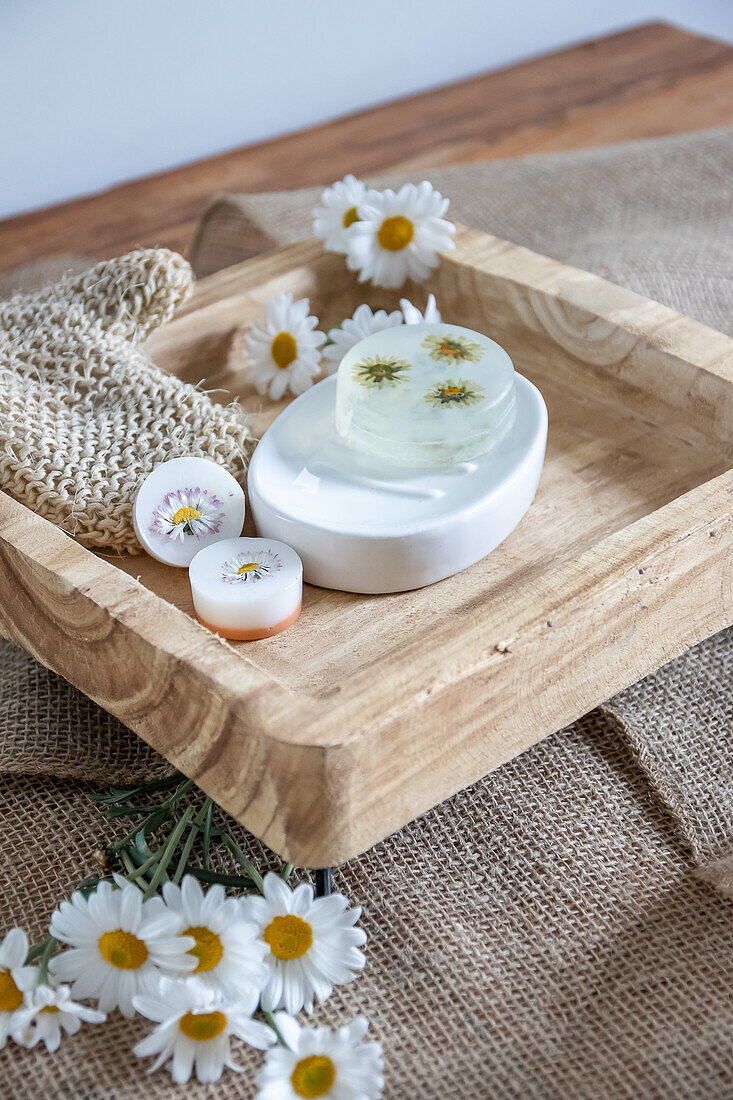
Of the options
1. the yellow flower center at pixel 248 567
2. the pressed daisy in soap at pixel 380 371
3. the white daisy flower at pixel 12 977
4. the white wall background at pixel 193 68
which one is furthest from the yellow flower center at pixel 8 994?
the white wall background at pixel 193 68

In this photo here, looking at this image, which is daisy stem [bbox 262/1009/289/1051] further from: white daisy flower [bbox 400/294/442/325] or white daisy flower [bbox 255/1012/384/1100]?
white daisy flower [bbox 400/294/442/325]

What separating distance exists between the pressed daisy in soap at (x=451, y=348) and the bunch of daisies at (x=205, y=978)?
0.97ft

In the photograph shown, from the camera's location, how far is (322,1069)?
0.53 meters

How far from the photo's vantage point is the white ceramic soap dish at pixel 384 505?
2.03ft

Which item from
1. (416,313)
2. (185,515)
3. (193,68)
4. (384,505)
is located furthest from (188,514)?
(193,68)

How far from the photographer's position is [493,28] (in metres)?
1.63

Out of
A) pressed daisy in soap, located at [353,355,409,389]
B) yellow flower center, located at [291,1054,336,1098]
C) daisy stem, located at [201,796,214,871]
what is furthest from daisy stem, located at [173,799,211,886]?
pressed daisy in soap, located at [353,355,409,389]

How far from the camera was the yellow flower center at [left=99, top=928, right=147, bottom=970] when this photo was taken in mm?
559

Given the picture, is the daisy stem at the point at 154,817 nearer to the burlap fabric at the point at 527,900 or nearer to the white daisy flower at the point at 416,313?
the burlap fabric at the point at 527,900

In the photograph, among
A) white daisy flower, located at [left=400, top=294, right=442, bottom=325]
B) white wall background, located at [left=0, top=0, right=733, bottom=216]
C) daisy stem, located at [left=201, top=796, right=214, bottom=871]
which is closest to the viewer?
daisy stem, located at [left=201, top=796, right=214, bottom=871]

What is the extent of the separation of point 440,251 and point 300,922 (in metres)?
0.47

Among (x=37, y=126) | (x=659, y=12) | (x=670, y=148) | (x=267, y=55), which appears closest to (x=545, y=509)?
(x=670, y=148)

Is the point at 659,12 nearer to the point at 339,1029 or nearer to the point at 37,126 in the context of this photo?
the point at 37,126

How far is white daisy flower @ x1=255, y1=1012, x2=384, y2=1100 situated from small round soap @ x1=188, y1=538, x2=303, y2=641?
0.60 ft
